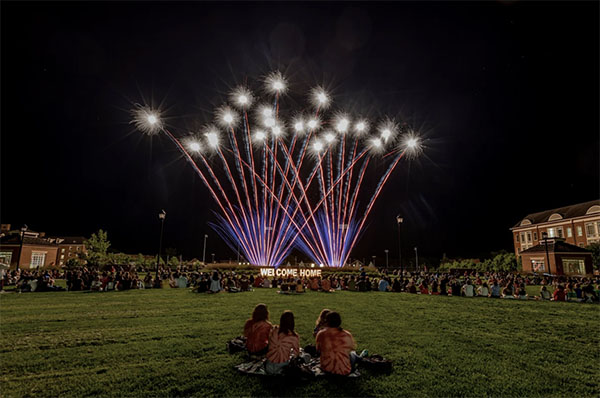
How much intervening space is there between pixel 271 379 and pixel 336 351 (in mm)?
1303

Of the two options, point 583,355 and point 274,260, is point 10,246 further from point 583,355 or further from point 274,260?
point 583,355

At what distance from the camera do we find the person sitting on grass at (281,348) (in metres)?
5.79

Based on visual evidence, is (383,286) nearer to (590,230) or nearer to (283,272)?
(283,272)

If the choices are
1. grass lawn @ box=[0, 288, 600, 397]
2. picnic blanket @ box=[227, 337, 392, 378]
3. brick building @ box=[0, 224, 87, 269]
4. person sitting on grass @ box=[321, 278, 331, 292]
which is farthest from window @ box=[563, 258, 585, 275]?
brick building @ box=[0, 224, 87, 269]

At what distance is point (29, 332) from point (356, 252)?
96.2 meters

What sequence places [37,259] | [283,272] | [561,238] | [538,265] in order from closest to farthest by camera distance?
[283,272] < [538,265] < [561,238] < [37,259]

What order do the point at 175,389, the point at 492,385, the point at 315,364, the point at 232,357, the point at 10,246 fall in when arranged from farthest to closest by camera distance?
1. the point at 10,246
2. the point at 232,357
3. the point at 315,364
4. the point at 492,385
5. the point at 175,389

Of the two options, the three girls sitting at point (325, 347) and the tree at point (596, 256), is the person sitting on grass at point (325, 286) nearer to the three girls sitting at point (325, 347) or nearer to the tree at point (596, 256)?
the three girls sitting at point (325, 347)

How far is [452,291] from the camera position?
71.5ft

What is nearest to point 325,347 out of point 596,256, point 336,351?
point 336,351

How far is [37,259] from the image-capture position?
55.3m

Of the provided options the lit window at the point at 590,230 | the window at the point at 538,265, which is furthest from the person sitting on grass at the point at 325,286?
the lit window at the point at 590,230

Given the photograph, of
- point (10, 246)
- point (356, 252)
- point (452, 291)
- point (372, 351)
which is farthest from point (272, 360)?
point (356, 252)

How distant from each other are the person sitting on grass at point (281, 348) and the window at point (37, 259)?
215 ft
